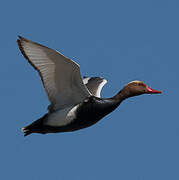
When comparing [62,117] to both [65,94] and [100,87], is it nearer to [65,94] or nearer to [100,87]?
[65,94]

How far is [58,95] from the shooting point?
9219mm

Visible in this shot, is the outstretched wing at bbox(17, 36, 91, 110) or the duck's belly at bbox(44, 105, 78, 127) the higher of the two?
the outstretched wing at bbox(17, 36, 91, 110)

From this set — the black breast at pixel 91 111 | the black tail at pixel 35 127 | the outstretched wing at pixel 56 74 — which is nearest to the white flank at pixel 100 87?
the outstretched wing at pixel 56 74

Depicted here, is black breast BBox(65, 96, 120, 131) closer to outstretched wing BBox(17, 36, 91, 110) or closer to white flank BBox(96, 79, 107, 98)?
outstretched wing BBox(17, 36, 91, 110)

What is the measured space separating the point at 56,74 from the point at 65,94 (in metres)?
0.55

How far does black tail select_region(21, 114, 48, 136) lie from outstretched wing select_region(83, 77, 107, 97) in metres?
1.77

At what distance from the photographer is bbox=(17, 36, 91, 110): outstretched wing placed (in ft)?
27.5

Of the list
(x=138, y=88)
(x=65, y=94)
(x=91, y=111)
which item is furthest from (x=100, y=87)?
(x=91, y=111)

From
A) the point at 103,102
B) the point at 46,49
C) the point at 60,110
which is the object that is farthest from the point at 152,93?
the point at 46,49

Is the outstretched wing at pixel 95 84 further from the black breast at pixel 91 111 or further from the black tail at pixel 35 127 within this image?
the black tail at pixel 35 127

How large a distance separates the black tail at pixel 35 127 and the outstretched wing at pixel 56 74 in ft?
1.15

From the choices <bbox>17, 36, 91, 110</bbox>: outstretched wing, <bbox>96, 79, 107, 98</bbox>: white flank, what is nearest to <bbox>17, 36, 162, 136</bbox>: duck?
<bbox>17, 36, 91, 110</bbox>: outstretched wing

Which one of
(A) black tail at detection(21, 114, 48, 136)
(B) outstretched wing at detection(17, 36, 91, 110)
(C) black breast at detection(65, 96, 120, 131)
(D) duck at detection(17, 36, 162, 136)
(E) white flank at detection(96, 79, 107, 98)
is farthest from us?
(E) white flank at detection(96, 79, 107, 98)

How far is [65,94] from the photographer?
30.3 ft
